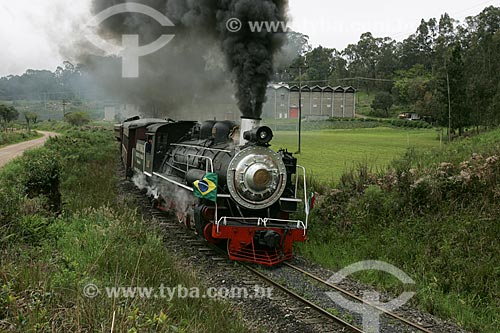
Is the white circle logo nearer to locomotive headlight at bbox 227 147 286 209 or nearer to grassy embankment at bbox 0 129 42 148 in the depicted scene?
locomotive headlight at bbox 227 147 286 209

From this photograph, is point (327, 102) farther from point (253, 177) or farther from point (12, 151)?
point (253, 177)

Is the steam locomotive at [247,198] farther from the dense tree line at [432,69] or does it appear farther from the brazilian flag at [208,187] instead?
the dense tree line at [432,69]

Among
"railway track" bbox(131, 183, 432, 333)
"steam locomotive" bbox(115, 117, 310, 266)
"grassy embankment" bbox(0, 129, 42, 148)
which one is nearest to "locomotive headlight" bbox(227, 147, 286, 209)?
"steam locomotive" bbox(115, 117, 310, 266)

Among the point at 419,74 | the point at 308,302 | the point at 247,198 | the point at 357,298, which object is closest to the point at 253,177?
the point at 247,198

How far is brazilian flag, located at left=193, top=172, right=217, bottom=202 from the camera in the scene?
28.2 ft

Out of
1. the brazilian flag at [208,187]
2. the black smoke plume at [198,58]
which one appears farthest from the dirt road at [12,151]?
the brazilian flag at [208,187]

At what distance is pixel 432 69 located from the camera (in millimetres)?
67750

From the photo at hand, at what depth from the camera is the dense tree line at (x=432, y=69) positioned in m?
31.4

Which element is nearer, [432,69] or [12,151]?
[12,151]

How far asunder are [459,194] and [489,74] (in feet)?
91.1

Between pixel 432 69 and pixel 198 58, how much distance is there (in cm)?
5850

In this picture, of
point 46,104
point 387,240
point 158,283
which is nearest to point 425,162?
point 387,240

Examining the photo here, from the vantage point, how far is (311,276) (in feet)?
27.0

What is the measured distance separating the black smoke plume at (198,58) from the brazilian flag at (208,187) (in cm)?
213
